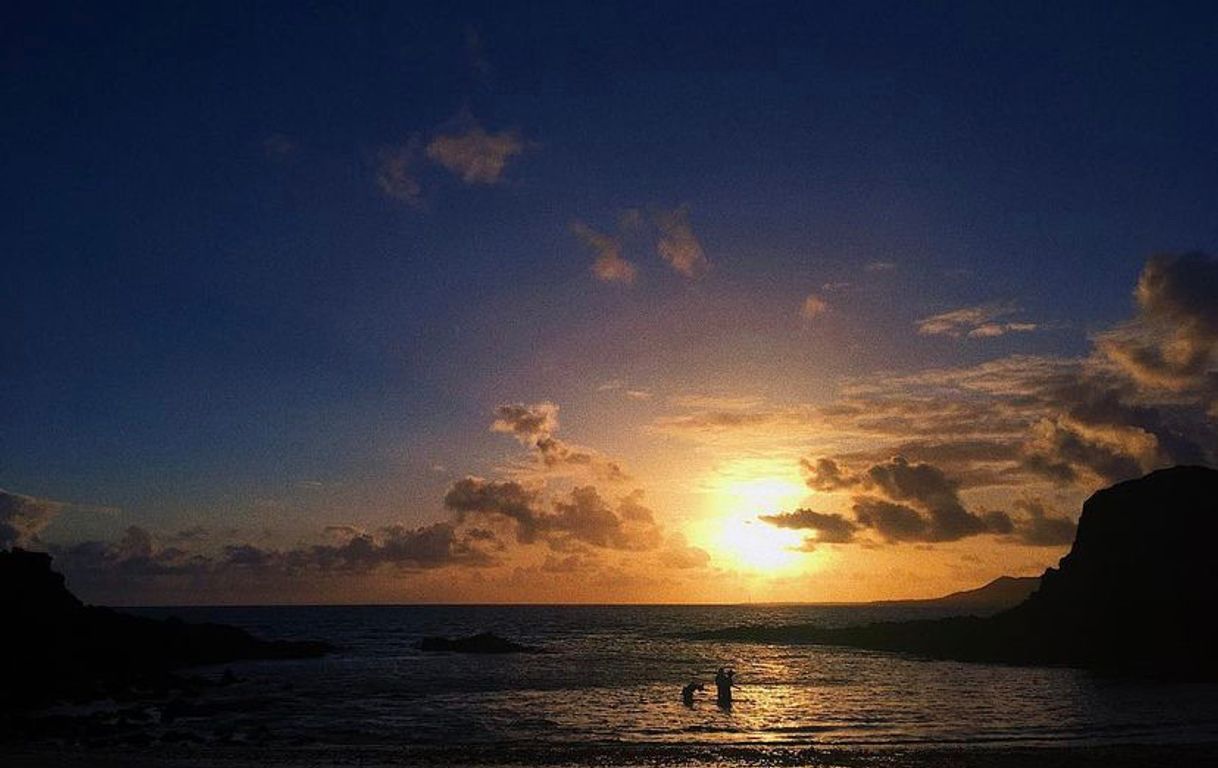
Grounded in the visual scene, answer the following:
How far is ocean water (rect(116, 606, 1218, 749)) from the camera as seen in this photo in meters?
45.0

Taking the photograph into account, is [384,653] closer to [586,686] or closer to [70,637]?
[70,637]

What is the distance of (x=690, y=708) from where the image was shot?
58.1 m

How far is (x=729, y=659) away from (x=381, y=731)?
6695 cm

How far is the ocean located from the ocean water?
0.14m

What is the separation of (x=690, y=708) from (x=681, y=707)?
2.31ft

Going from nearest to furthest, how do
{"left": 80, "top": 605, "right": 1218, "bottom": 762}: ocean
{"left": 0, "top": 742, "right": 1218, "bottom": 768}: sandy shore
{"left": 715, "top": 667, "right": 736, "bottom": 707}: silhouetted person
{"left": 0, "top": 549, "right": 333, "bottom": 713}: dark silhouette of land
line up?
1. {"left": 0, "top": 742, "right": 1218, "bottom": 768}: sandy shore
2. {"left": 80, "top": 605, "right": 1218, "bottom": 762}: ocean
3. {"left": 715, "top": 667, "right": 736, "bottom": 707}: silhouetted person
4. {"left": 0, "top": 549, "right": 333, "bottom": 713}: dark silhouette of land

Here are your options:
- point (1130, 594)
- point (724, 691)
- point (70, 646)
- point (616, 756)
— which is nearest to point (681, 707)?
point (724, 691)

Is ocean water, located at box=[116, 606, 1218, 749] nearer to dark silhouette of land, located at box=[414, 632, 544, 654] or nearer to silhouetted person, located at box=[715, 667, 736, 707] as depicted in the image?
silhouetted person, located at box=[715, 667, 736, 707]

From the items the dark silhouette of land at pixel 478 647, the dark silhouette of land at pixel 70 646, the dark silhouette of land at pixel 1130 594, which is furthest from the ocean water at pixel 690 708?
the dark silhouette of land at pixel 478 647

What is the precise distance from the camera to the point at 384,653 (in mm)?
119875

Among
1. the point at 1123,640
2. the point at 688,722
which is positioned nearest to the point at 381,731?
the point at 688,722

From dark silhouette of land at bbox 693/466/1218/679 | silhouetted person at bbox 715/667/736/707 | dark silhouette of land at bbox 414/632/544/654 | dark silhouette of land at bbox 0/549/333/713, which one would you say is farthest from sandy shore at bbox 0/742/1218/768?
dark silhouette of land at bbox 414/632/544/654

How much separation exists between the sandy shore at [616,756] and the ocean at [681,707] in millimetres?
1588

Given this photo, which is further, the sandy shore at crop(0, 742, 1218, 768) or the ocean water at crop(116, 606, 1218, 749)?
the ocean water at crop(116, 606, 1218, 749)
